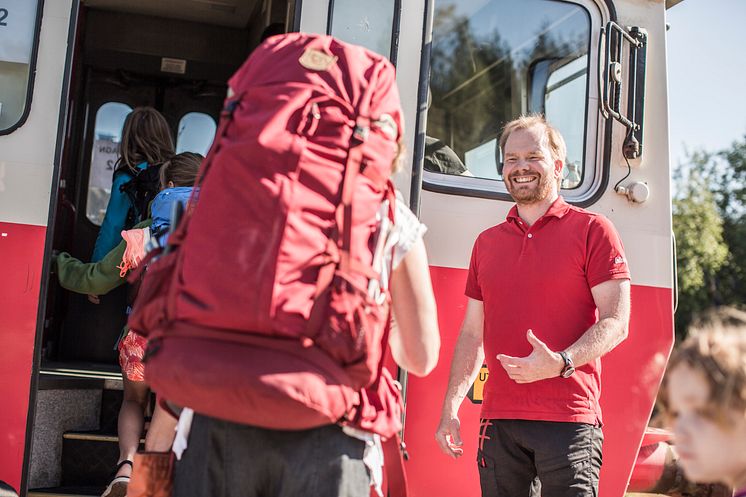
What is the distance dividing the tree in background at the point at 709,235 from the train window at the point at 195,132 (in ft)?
92.8

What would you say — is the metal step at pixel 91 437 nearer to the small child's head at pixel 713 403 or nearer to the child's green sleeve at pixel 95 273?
Answer: the child's green sleeve at pixel 95 273

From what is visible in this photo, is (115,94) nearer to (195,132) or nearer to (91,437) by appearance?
(195,132)

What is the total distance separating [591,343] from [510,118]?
5.52 feet

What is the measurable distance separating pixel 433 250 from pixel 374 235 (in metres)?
1.66

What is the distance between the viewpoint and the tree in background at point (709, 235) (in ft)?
106

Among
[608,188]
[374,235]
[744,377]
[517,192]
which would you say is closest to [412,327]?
[374,235]

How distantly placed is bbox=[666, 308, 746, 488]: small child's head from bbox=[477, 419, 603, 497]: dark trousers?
926 mm

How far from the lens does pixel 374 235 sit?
1706 mm

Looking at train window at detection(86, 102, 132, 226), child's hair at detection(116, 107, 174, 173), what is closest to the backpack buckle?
child's hair at detection(116, 107, 174, 173)

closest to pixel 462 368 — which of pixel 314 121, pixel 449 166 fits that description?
pixel 449 166

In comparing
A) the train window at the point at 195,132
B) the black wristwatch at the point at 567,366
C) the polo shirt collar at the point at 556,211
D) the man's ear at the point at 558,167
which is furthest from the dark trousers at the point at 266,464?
the train window at the point at 195,132

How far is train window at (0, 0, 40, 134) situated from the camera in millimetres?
3193

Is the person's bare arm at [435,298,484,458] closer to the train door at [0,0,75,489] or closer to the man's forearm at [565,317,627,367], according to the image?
the man's forearm at [565,317,627,367]

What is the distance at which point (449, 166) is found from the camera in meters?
3.52
